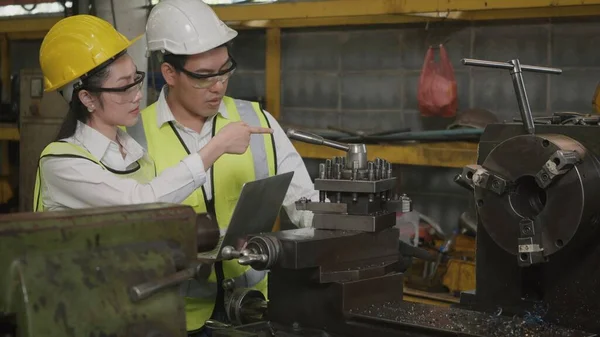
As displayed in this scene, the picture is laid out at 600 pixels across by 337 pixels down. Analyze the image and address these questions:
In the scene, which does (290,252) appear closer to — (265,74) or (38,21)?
(265,74)

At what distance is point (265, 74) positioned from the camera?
4328 mm

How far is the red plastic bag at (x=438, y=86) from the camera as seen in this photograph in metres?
3.56

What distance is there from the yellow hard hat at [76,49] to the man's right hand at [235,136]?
0.28 metres

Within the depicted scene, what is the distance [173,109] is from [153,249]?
3.49ft

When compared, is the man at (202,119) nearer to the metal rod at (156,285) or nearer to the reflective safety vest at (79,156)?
the reflective safety vest at (79,156)

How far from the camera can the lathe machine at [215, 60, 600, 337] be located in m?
1.55

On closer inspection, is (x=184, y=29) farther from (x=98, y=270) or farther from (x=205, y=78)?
(x=98, y=270)

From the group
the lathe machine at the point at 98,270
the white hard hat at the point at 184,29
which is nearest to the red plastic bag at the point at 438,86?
the white hard hat at the point at 184,29

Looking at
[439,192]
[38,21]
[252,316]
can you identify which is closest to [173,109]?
[252,316]

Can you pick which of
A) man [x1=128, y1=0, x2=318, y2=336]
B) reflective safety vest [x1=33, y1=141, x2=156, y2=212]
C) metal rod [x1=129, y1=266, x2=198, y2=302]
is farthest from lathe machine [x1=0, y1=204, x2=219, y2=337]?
man [x1=128, y1=0, x2=318, y2=336]

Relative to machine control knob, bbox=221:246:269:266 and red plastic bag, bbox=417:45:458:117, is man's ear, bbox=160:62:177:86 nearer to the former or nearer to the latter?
machine control knob, bbox=221:246:269:266

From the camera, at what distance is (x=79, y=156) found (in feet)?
6.13

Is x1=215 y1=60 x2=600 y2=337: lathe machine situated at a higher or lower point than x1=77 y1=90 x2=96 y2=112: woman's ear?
lower

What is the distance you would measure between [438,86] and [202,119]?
1539 mm
